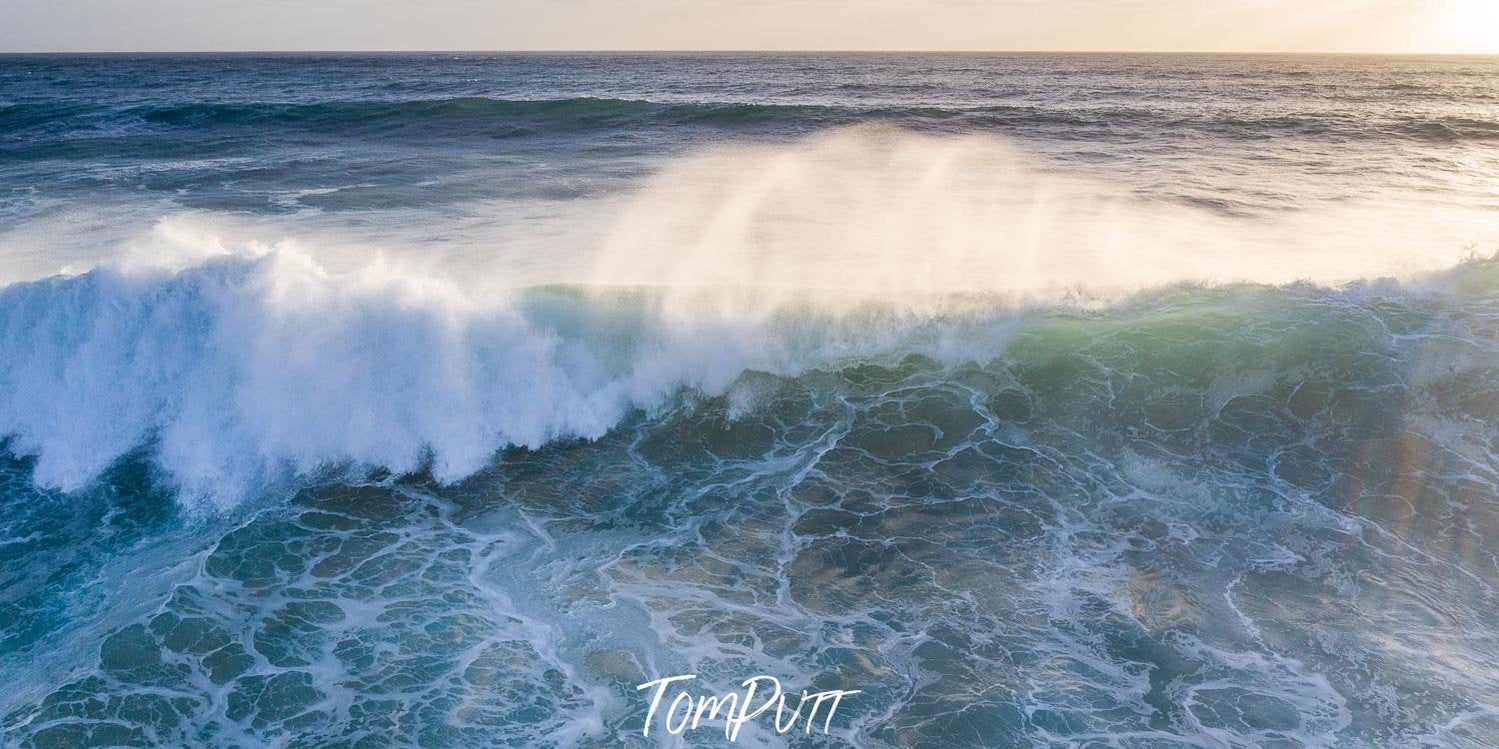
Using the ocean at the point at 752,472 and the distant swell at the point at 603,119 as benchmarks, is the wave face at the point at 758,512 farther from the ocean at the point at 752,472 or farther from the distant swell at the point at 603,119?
the distant swell at the point at 603,119

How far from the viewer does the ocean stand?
6.59 metres

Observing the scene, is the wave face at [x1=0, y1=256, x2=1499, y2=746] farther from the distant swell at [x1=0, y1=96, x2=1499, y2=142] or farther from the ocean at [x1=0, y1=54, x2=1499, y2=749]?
the distant swell at [x1=0, y1=96, x2=1499, y2=142]

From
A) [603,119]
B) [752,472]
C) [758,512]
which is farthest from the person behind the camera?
[603,119]

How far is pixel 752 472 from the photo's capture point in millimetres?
9797

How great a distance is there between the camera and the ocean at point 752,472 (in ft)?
21.6

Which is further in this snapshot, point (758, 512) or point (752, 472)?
point (752, 472)

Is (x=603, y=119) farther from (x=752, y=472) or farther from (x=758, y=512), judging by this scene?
(x=758, y=512)

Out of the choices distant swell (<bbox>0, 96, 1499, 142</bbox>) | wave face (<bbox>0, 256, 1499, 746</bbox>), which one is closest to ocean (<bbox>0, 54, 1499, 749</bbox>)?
wave face (<bbox>0, 256, 1499, 746</bbox>)

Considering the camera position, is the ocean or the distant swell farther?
the distant swell

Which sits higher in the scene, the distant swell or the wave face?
the distant swell

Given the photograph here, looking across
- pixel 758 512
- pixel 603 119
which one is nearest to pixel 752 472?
pixel 758 512

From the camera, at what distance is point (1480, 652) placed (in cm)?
688

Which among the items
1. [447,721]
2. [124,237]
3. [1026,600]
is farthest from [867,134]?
[447,721]

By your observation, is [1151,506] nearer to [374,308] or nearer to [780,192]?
[374,308]
